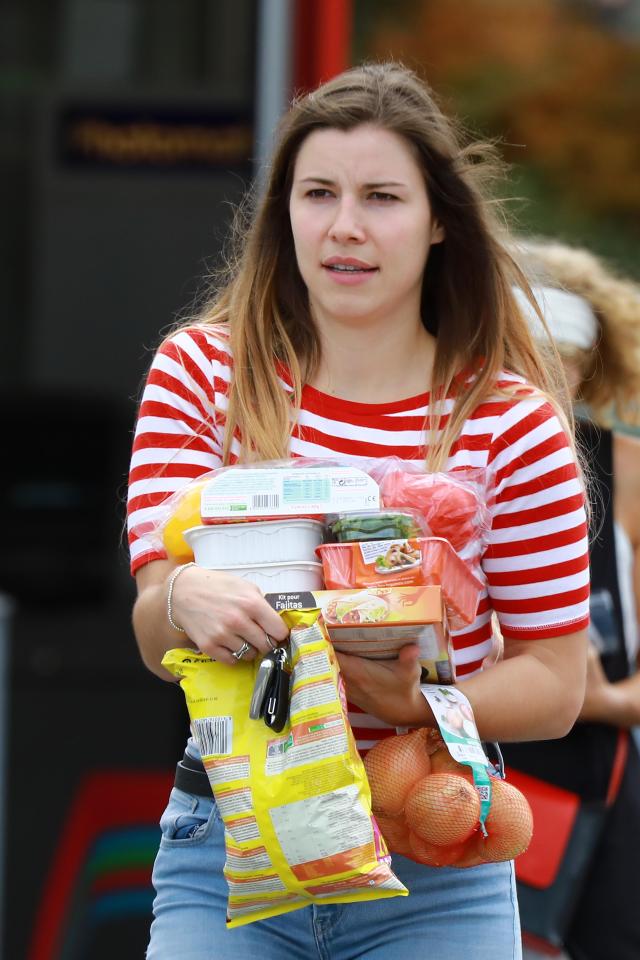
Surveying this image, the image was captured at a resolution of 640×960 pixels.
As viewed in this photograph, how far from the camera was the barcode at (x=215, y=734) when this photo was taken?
187 centimetres

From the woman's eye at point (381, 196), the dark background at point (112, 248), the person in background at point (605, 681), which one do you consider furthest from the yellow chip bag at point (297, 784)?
the dark background at point (112, 248)

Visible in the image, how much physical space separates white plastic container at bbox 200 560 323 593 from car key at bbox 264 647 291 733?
9 centimetres

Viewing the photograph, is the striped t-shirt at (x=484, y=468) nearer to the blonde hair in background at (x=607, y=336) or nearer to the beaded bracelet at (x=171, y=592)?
the beaded bracelet at (x=171, y=592)

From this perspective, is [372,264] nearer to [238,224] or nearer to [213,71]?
[238,224]

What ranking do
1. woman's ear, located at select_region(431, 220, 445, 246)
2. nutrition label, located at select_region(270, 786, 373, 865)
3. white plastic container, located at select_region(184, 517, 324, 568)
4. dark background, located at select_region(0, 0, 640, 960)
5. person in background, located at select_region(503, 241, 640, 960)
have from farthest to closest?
dark background, located at select_region(0, 0, 640, 960) < person in background, located at select_region(503, 241, 640, 960) < woman's ear, located at select_region(431, 220, 445, 246) < white plastic container, located at select_region(184, 517, 324, 568) < nutrition label, located at select_region(270, 786, 373, 865)

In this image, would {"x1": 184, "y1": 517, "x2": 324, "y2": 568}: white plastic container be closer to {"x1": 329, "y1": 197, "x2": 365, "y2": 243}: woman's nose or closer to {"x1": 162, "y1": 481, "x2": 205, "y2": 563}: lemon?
{"x1": 162, "y1": 481, "x2": 205, "y2": 563}: lemon

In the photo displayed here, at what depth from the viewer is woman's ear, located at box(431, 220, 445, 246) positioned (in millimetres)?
2287

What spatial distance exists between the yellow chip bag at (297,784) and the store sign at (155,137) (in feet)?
11.0

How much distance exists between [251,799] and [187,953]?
312mm

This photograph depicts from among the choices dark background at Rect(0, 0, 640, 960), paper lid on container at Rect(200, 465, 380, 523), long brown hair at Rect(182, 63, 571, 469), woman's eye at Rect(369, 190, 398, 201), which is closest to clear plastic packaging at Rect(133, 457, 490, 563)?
paper lid on container at Rect(200, 465, 380, 523)

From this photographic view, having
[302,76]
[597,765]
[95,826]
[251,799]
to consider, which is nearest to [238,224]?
[251,799]

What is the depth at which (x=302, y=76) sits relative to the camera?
189 inches

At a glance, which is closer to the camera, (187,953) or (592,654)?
(187,953)

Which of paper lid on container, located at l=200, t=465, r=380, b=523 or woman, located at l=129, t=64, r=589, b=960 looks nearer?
paper lid on container, located at l=200, t=465, r=380, b=523
